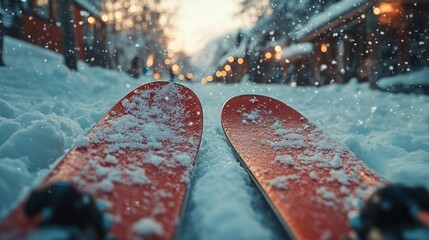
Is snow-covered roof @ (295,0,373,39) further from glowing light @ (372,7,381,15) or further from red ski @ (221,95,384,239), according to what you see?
red ski @ (221,95,384,239)

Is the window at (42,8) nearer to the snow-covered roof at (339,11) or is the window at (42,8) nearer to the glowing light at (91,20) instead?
the glowing light at (91,20)

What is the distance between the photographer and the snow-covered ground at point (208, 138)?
173cm

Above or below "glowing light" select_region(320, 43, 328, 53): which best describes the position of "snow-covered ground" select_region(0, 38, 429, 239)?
below

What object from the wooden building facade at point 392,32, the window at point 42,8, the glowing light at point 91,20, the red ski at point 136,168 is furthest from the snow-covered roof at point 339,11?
the glowing light at point 91,20

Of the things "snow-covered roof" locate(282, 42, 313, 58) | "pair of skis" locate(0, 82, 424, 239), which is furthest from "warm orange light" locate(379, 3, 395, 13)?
"pair of skis" locate(0, 82, 424, 239)

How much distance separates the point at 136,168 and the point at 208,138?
1.66 metres

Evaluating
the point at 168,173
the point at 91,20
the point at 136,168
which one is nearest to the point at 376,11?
the point at 168,173

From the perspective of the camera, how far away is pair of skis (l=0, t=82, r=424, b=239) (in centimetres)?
132

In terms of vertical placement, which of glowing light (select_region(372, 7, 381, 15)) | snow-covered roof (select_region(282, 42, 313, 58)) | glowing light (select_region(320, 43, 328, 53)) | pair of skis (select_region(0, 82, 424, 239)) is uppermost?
snow-covered roof (select_region(282, 42, 313, 58))

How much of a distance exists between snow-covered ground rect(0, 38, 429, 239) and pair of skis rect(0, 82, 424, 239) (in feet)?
0.57

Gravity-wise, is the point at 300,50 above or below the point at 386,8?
above

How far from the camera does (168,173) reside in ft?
6.45

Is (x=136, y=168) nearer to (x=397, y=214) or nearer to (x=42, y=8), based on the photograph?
(x=397, y=214)

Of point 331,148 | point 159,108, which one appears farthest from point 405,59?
point 159,108
